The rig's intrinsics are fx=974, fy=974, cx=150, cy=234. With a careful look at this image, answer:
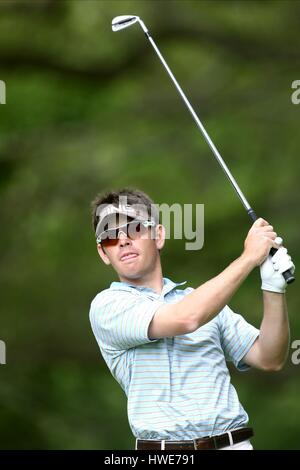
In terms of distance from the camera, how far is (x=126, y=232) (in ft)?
6.52

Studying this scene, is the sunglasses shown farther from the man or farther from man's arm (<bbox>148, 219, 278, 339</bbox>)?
man's arm (<bbox>148, 219, 278, 339</bbox>)

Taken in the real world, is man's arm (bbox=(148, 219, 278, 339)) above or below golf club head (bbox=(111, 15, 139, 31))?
below

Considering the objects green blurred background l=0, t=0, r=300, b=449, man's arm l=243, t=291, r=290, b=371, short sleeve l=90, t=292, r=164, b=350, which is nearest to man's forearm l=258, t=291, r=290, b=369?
man's arm l=243, t=291, r=290, b=371

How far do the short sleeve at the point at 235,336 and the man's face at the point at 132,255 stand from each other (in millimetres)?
184

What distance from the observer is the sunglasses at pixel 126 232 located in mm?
1979

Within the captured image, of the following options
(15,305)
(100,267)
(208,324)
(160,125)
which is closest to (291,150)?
(160,125)

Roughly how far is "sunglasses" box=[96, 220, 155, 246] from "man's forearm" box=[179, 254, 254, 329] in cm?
26

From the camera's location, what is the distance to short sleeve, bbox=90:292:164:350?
71.9 inches

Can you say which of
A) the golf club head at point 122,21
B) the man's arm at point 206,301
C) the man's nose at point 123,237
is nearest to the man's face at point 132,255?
the man's nose at point 123,237

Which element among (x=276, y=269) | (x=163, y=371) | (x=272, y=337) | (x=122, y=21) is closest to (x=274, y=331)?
(x=272, y=337)

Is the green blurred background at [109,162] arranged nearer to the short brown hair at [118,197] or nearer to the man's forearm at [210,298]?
the short brown hair at [118,197]
